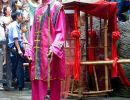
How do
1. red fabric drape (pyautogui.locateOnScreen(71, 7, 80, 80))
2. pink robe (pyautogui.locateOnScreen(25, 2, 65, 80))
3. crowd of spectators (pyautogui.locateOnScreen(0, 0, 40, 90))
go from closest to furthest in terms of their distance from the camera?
pink robe (pyautogui.locateOnScreen(25, 2, 65, 80)) → red fabric drape (pyautogui.locateOnScreen(71, 7, 80, 80)) → crowd of spectators (pyautogui.locateOnScreen(0, 0, 40, 90))

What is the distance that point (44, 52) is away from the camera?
6.54 m

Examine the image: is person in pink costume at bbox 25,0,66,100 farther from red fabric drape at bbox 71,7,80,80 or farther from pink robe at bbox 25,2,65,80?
red fabric drape at bbox 71,7,80,80

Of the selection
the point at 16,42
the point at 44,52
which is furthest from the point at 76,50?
the point at 16,42

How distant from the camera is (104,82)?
32.2 ft

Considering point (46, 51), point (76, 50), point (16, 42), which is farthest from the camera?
point (16, 42)

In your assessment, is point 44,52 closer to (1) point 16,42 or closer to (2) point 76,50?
(2) point 76,50

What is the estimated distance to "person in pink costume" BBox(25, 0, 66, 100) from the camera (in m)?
6.48

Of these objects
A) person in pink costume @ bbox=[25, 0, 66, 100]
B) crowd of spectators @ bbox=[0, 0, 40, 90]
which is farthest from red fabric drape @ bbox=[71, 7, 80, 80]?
crowd of spectators @ bbox=[0, 0, 40, 90]

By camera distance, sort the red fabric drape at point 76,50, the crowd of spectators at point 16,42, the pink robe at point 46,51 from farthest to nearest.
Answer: the crowd of spectators at point 16,42
the red fabric drape at point 76,50
the pink robe at point 46,51

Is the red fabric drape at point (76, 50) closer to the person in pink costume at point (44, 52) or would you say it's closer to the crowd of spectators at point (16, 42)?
the person in pink costume at point (44, 52)

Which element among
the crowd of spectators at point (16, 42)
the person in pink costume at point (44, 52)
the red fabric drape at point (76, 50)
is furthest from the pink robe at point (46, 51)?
the crowd of spectators at point (16, 42)

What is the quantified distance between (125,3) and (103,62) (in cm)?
277

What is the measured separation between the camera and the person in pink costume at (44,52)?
6.48 metres

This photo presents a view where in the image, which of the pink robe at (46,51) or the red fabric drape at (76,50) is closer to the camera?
the pink robe at (46,51)
